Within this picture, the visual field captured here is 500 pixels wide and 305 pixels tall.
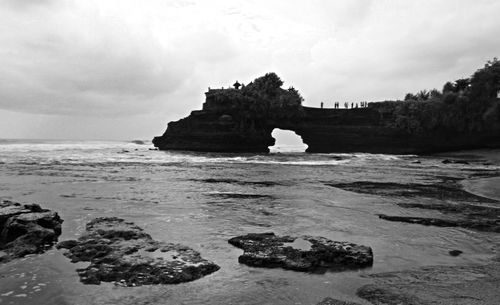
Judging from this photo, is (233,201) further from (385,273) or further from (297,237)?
(385,273)

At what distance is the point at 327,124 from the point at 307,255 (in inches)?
2242

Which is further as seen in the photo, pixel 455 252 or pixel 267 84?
pixel 267 84

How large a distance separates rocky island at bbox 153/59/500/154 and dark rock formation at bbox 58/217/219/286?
168 feet

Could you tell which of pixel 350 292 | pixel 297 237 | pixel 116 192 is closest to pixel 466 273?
pixel 350 292

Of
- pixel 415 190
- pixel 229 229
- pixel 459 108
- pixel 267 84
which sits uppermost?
pixel 267 84

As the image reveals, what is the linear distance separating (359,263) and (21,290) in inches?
239

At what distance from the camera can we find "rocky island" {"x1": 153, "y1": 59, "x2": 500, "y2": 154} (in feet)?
186

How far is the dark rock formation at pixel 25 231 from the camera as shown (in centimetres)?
770

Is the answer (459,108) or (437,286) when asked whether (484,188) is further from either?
(459,108)

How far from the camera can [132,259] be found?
7.15m

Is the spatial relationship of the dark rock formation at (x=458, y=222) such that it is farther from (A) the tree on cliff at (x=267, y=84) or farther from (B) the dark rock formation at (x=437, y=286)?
(A) the tree on cliff at (x=267, y=84)

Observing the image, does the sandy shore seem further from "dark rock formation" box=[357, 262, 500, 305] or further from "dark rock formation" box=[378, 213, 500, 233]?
"dark rock formation" box=[357, 262, 500, 305]

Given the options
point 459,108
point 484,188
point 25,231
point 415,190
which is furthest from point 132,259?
point 459,108

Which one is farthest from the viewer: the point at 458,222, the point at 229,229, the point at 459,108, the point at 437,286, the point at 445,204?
the point at 459,108
